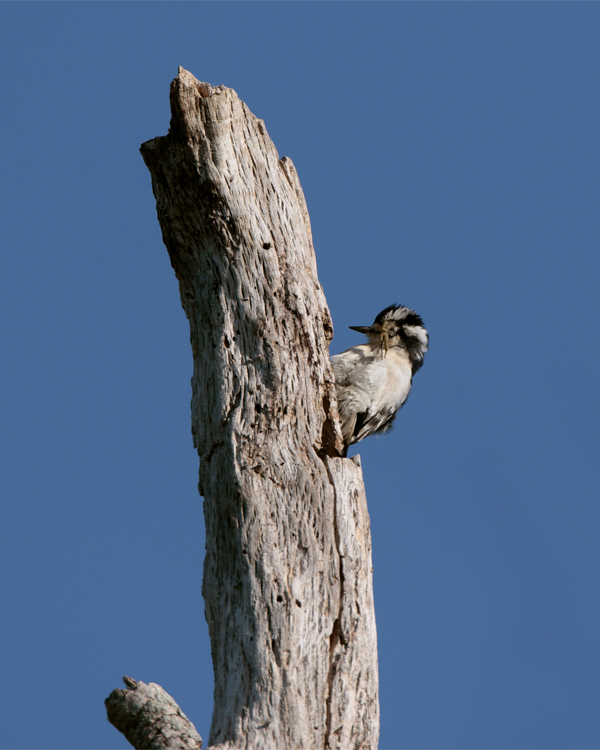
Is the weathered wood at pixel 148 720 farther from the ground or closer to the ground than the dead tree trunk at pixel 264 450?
closer to the ground

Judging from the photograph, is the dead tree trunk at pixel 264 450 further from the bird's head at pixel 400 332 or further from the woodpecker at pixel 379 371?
the bird's head at pixel 400 332

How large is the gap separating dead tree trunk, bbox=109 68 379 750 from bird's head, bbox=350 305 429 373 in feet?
5.93

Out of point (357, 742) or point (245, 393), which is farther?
point (245, 393)

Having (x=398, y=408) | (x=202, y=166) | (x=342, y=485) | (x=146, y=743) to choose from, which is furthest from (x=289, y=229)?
(x=146, y=743)

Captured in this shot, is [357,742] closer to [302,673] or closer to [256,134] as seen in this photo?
[302,673]

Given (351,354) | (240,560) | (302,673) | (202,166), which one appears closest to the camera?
(302,673)

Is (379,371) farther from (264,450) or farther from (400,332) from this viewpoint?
(264,450)

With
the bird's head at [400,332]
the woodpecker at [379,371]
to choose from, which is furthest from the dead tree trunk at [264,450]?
the bird's head at [400,332]

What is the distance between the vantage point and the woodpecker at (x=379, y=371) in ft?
19.8

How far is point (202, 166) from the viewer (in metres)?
4.61

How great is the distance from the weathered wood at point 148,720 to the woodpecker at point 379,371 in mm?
2448

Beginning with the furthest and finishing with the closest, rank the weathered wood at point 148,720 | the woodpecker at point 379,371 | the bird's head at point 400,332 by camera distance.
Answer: the bird's head at point 400,332 < the woodpecker at point 379,371 < the weathered wood at point 148,720

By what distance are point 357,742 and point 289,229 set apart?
2.70 metres

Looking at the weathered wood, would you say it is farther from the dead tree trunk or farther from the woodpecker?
the woodpecker
